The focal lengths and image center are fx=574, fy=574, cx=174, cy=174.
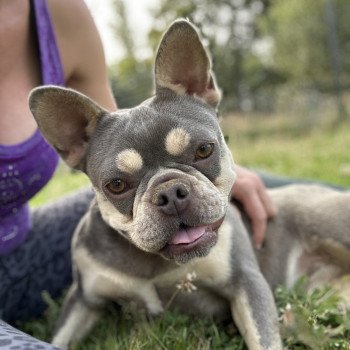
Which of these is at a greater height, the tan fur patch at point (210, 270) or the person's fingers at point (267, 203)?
the tan fur patch at point (210, 270)

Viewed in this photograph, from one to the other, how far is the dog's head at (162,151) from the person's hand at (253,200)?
80cm

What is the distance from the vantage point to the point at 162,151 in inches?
103

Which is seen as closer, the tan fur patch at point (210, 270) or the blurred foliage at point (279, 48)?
the tan fur patch at point (210, 270)

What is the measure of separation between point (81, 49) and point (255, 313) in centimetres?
204

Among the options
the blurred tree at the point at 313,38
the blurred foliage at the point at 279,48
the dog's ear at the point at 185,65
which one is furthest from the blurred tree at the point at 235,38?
the dog's ear at the point at 185,65

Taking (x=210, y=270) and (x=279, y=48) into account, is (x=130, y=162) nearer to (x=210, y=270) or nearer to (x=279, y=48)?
(x=210, y=270)

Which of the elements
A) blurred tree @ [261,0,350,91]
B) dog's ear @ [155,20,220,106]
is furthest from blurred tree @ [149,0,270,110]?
dog's ear @ [155,20,220,106]

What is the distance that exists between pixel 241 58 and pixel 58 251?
21.1m

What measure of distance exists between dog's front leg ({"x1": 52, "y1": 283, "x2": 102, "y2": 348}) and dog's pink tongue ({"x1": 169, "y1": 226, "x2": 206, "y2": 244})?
0.90 meters

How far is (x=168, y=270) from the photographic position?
2920mm

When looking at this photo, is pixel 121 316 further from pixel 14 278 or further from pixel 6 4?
pixel 6 4

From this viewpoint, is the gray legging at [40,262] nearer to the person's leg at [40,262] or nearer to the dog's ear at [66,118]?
the person's leg at [40,262]

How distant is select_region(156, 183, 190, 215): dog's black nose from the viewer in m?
2.43

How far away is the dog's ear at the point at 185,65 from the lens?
2.71 m
